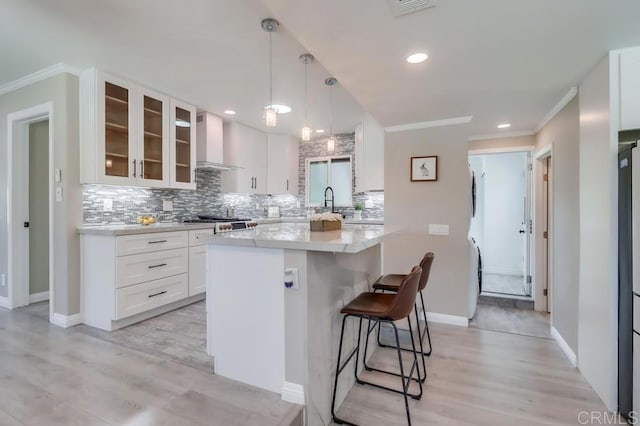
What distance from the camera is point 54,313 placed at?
9.83 feet

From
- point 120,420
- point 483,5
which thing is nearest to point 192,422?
point 120,420

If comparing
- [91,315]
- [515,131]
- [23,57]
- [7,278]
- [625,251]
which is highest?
[23,57]

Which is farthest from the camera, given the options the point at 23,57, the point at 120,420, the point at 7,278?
the point at 7,278

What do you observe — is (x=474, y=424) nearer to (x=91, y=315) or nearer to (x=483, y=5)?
(x=483, y=5)

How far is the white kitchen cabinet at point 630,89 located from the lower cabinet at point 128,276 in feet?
10.4

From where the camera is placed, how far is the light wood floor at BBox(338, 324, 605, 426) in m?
1.79

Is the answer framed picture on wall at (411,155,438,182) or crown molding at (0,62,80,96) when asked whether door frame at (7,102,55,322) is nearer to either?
crown molding at (0,62,80,96)

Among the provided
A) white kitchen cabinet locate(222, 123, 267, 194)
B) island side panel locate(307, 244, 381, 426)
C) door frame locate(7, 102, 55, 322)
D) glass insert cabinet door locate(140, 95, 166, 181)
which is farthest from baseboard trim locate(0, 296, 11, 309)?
island side panel locate(307, 244, 381, 426)

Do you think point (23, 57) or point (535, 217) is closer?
point (23, 57)

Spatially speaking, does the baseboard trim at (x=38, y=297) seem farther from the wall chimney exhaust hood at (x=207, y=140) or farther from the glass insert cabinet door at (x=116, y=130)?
the wall chimney exhaust hood at (x=207, y=140)

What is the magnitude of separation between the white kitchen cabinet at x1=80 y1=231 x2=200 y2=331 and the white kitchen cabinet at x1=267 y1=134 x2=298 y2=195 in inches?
88.7

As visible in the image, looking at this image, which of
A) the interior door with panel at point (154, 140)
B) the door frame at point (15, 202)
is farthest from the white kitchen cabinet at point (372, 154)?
the door frame at point (15, 202)

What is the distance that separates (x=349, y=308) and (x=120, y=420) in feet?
4.57

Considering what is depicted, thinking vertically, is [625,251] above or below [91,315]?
above
